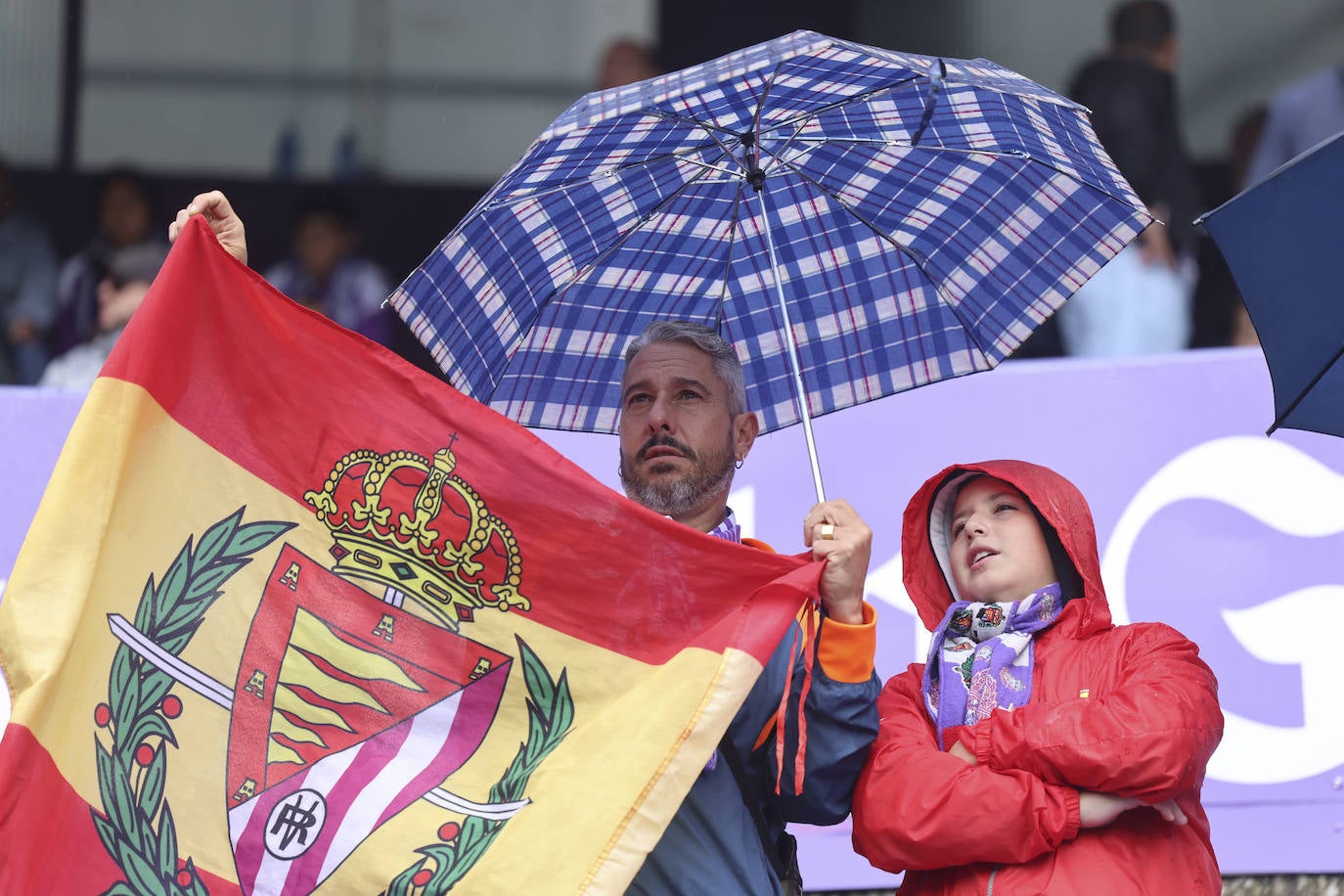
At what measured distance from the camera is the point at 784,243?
166 inches

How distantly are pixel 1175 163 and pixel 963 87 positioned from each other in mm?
3650

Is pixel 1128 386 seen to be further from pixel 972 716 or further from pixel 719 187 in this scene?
pixel 972 716

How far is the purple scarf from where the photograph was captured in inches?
136

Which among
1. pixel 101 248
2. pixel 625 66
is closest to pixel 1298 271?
pixel 625 66

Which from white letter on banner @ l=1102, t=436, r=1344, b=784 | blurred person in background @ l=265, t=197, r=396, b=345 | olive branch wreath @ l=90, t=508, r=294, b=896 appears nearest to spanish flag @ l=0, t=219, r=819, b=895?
olive branch wreath @ l=90, t=508, r=294, b=896

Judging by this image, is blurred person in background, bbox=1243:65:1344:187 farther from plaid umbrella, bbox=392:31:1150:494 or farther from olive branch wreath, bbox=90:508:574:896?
olive branch wreath, bbox=90:508:574:896

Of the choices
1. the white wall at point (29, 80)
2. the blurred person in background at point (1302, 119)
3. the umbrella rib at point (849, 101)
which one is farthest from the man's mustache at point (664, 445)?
the white wall at point (29, 80)

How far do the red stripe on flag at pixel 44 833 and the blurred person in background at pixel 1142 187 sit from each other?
14.5ft

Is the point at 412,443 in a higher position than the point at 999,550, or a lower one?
higher

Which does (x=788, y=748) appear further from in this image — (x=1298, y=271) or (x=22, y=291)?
(x=22, y=291)

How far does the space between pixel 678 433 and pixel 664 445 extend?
41 mm

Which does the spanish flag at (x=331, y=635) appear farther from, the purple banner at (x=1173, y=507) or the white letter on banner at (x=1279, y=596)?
the white letter on banner at (x=1279, y=596)

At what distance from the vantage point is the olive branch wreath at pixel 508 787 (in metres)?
3.13

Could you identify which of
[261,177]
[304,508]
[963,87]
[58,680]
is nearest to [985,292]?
[963,87]
